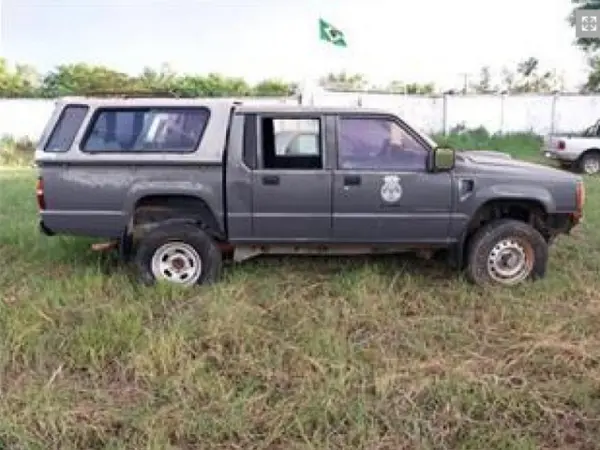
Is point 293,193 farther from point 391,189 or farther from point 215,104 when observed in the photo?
point 215,104

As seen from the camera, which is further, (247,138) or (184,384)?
(247,138)

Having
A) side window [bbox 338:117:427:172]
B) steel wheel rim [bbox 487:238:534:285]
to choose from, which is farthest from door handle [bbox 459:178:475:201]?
steel wheel rim [bbox 487:238:534:285]

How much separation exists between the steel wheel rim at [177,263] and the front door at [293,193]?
1.82 feet

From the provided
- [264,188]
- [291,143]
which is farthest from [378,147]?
[264,188]

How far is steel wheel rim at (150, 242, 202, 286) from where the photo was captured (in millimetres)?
5988

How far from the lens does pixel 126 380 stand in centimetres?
425

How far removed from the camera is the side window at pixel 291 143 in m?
6.04

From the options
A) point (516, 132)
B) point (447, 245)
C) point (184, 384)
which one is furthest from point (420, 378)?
point (516, 132)

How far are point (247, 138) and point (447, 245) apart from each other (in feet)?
6.27

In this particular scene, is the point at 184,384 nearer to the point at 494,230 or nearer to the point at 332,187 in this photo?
the point at 332,187

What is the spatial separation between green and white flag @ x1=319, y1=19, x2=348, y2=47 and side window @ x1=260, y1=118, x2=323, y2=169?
15496 millimetres

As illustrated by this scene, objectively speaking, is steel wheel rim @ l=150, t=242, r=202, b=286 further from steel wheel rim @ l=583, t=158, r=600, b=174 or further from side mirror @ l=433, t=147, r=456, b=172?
steel wheel rim @ l=583, t=158, r=600, b=174

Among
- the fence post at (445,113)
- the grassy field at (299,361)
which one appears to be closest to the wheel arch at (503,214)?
the grassy field at (299,361)

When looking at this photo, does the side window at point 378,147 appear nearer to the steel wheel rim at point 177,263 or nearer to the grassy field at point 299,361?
the grassy field at point 299,361
